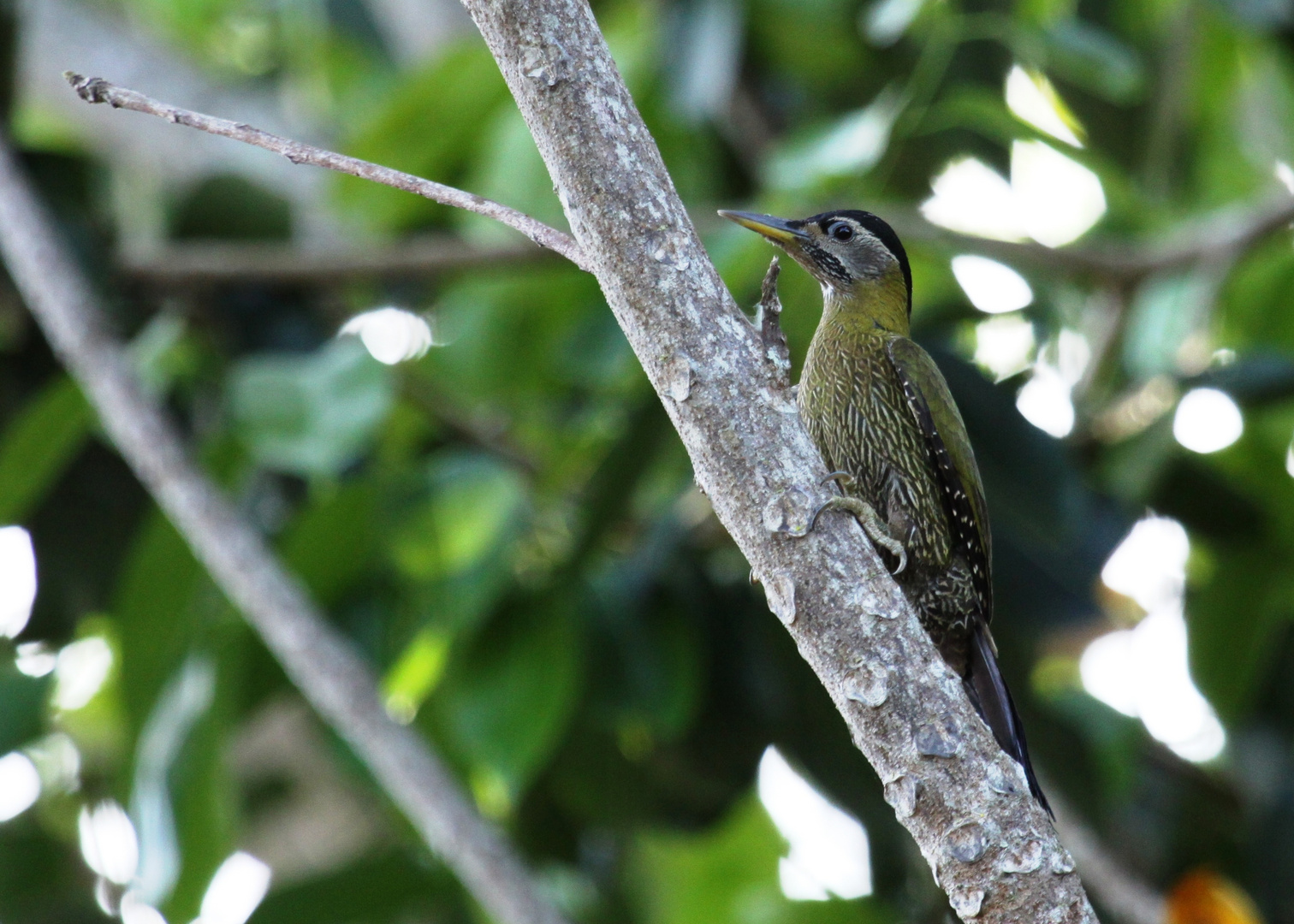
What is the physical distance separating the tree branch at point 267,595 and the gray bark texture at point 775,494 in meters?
1.14

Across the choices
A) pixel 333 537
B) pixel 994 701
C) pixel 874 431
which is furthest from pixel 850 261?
pixel 333 537

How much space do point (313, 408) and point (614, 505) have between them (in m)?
0.64

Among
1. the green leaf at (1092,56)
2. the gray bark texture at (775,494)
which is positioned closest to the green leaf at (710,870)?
the green leaf at (1092,56)

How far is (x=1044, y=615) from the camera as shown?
106 inches

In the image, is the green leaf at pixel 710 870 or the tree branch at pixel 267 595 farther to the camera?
the green leaf at pixel 710 870

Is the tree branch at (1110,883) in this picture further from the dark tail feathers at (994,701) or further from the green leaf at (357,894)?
the green leaf at (357,894)

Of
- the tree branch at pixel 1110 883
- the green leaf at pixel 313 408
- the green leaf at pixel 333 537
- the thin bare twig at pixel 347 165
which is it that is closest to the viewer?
the thin bare twig at pixel 347 165

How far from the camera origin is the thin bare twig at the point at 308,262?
3.15 metres

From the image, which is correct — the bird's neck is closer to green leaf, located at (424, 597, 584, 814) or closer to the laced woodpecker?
the laced woodpecker

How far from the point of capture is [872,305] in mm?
1895

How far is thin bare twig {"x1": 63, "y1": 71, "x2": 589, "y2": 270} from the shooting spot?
1088 mm

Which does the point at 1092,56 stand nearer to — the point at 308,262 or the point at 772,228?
the point at 772,228

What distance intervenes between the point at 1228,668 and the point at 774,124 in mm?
2193

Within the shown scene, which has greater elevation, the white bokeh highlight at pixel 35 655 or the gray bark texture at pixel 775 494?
the white bokeh highlight at pixel 35 655
